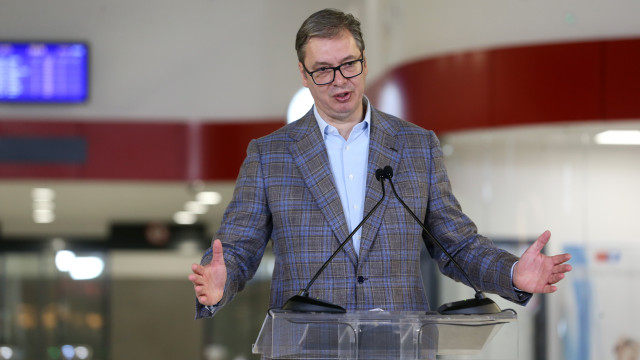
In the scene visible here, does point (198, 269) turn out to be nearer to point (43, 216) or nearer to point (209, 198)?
point (209, 198)

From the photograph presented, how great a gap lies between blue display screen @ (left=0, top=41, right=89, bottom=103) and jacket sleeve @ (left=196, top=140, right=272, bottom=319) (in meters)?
6.78

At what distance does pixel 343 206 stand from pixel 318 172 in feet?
0.31

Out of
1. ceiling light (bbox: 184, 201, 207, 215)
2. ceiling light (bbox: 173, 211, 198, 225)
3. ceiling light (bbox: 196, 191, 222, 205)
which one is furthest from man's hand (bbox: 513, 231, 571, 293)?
ceiling light (bbox: 173, 211, 198, 225)

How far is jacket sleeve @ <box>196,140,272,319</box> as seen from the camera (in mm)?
2199

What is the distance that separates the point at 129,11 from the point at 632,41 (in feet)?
Result: 15.3

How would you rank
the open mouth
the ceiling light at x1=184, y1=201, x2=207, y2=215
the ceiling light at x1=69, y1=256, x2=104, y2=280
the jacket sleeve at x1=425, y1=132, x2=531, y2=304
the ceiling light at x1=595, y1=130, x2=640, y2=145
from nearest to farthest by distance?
1. the jacket sleeve at x1=425, y1=132, x2=531, y2=304
2. the open mouth
3. the ceiling light at x1=595, y1=130, x2=640, y2=145
4. the ceiling light at x1=184, y1=201, x2=207, y2=215
5. the ceiling light at x1=69, y1=256, x2=104, y2=280

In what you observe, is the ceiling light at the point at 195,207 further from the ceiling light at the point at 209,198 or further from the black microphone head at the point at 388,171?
the black microphone head at the point at 388,171

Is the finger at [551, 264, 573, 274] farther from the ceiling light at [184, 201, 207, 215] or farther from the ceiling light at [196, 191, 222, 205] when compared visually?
the ceiling light at [184, 201, 207, 215]

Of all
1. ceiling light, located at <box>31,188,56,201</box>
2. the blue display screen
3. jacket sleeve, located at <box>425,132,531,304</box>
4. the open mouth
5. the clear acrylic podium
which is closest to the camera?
the clear acrylic podium

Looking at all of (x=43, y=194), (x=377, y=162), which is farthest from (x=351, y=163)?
(x=43, y=194)

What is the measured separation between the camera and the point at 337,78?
222 centimetres

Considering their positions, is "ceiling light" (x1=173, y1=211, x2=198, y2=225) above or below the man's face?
below

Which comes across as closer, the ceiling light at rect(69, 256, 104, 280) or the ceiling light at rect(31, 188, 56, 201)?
the ceiling light at rect(31, 188, 56, 201)

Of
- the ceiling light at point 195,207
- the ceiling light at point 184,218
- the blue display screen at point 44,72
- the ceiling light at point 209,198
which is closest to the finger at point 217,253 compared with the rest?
the blue display screen at point 44,72
